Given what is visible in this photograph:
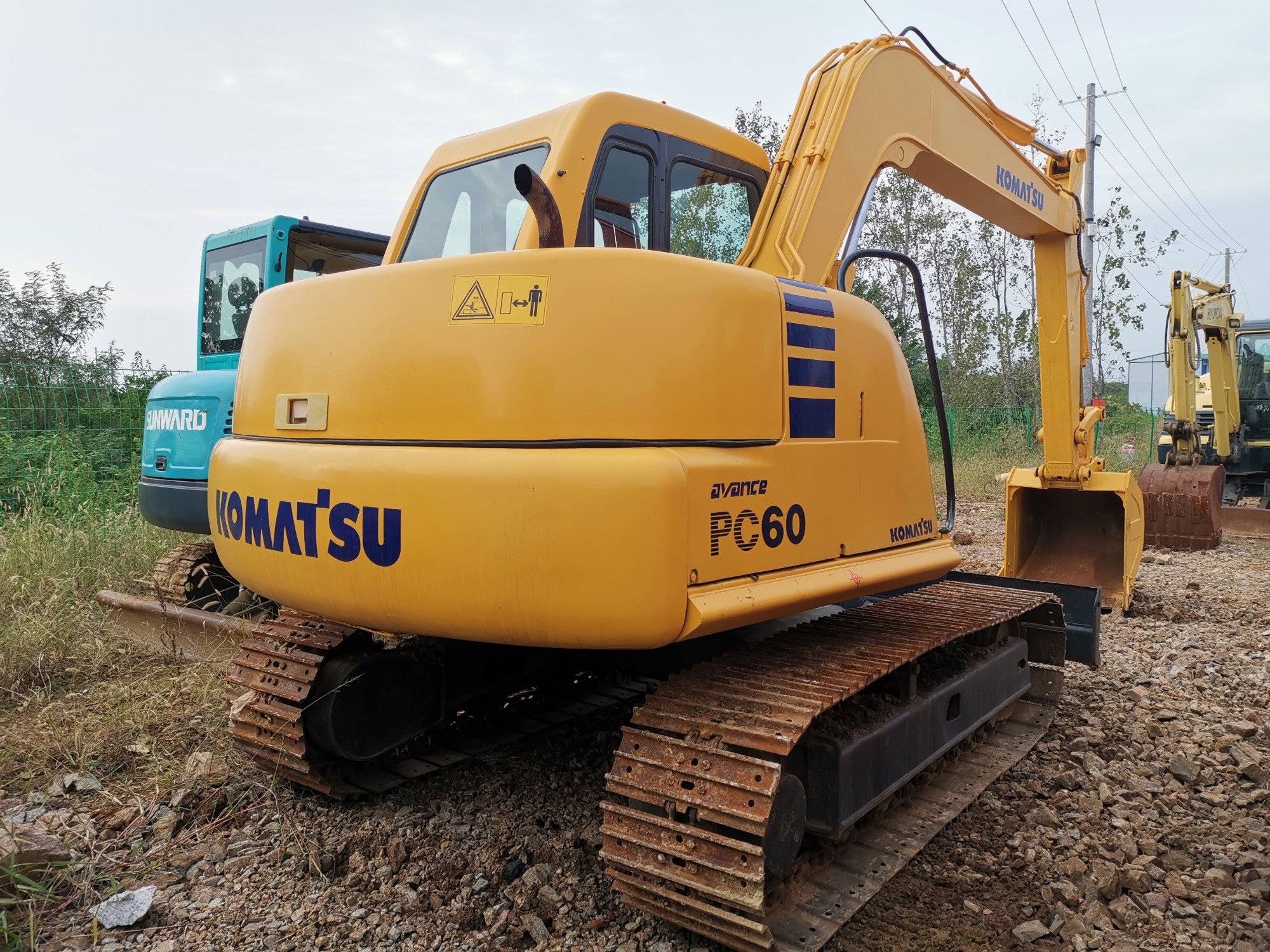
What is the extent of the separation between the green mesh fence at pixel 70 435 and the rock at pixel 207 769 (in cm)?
431

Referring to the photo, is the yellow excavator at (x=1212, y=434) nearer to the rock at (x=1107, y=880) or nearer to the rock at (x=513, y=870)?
the rock at (x=1107, y=880)

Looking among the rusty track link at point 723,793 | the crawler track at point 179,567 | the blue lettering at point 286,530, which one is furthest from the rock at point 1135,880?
the crawler track at point 179,567

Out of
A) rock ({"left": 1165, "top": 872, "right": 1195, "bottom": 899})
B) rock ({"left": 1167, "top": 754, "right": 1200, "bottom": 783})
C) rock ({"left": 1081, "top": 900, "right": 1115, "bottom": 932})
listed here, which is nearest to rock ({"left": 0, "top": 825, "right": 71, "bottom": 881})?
rock ({"left": 1081, "top": 900, "right": 1115, "bottom": 932})

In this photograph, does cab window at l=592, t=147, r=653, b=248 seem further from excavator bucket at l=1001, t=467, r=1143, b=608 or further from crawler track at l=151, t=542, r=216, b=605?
excavator bucket at l=1001, t=467, r=1143, b=608

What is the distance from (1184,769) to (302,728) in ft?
10.9

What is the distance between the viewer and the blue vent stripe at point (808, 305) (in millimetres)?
Answer: 2693

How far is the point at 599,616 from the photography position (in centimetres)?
224

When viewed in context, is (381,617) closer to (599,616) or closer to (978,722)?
(599,616)

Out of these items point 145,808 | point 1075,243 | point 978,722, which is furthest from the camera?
point 1075,243

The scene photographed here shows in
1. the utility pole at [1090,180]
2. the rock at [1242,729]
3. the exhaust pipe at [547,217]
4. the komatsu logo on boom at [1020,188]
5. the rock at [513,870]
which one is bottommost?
the rock at [513,870]

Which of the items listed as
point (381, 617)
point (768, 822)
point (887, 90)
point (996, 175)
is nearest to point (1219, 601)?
point (996, 175)

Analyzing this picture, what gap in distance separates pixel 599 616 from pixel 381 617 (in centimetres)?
65

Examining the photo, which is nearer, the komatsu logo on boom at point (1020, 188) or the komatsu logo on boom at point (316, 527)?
the komatsu logo on boom at point (316, 527)

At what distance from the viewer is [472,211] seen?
3320 millimetres
